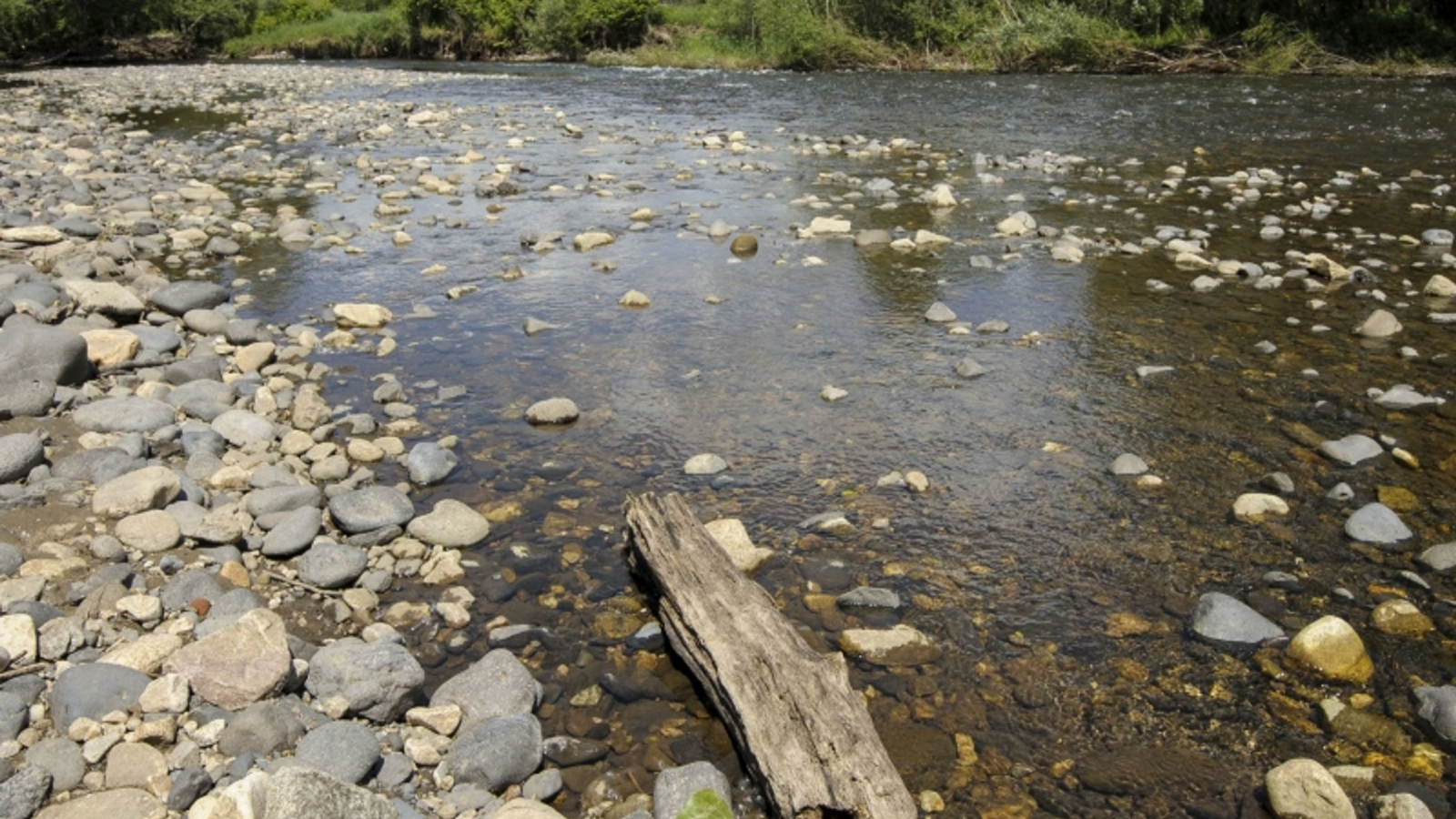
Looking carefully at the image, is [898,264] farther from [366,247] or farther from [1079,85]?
[1079,85]

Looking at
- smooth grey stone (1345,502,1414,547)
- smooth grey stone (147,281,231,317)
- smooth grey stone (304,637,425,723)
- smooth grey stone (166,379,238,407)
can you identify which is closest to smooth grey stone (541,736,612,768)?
smooth grey stone (304,637,425,723)

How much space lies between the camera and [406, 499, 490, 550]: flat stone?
488 centimetres

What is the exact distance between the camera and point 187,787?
3102 mm

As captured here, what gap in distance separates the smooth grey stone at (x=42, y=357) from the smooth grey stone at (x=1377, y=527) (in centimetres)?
691

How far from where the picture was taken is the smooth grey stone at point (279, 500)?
198 inches

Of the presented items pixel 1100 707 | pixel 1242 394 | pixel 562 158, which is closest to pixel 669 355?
pixel 1242 394

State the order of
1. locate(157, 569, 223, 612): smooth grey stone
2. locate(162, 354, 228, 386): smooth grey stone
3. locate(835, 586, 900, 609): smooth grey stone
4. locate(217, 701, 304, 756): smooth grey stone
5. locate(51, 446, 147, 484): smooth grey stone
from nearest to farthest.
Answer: locate(217, 701, 304, 756): smooth grey stone, locate(157, 569, 223, 612): smooth grey stone, locate(835, 586, 900, 609): smooth grey stone, locate(51, 446, 147, 484): smooth grey stone, locate(162, 354, 228, 386): smooth grey stone

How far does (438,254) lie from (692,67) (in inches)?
1130

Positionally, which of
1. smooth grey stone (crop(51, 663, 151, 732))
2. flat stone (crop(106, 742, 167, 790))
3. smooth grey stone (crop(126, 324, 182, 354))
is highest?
smooth grey stone (crop(126, 324, 182, 354))

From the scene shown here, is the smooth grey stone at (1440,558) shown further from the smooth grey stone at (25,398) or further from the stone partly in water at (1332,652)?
the smooth grey stone at (25,398)

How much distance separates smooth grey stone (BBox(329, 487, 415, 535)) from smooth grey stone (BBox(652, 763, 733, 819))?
2.17 metres

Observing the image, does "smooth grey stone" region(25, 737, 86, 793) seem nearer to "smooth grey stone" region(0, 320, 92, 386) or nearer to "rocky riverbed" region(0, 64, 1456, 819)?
"rocky riverbed" region(0, 64, 1456, 819)

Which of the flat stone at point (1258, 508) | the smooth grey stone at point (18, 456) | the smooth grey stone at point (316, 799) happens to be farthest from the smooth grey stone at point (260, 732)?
the flat stone at point (1258, 508)

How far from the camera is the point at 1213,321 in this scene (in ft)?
25.6
